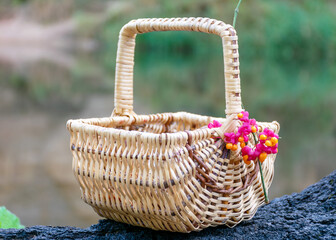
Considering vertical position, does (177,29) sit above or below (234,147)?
above

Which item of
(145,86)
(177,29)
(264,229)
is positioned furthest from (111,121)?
(145,86)

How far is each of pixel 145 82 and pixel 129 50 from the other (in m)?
5.68

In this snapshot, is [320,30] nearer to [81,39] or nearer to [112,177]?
[81,39]

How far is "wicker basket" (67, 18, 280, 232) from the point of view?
0.82 m

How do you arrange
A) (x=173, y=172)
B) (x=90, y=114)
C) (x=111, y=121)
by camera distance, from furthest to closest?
1. (x=90, y=114)
2. (x=111, y=121)
3. (x=173, y=172)

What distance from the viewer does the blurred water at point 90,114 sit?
8.34ft

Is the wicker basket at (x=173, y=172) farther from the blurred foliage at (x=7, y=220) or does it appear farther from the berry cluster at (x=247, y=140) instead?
the blurred foliage at (x=7, y=220)

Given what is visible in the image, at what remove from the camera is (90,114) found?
4340 mm

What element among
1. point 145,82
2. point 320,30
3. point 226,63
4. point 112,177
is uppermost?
point 320,30

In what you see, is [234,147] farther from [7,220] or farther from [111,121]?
[7,220]

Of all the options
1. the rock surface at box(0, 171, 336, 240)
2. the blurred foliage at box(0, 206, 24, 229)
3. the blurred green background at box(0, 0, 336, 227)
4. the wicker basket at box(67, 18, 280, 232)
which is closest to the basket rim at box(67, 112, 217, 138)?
the wicker basket at box(67, 18, 280, 232)

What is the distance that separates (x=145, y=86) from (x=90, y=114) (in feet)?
6.83

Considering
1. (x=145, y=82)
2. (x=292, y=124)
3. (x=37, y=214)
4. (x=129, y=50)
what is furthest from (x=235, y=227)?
(x=145, y=82)

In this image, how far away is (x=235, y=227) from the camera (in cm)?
96
